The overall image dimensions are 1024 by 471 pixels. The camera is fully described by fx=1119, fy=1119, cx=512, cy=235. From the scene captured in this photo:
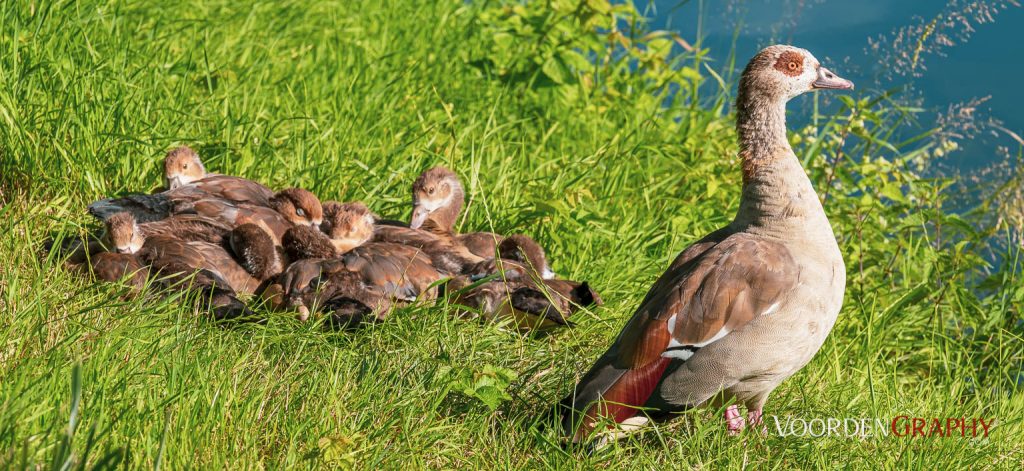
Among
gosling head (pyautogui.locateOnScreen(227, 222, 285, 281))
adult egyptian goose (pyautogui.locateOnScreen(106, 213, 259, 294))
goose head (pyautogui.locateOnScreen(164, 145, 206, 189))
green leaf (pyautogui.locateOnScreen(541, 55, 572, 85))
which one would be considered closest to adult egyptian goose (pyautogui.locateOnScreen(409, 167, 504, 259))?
gosling head (pyautogui.locateOnScreen(227, 222, 285, 281))

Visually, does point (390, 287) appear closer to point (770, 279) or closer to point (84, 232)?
point (84, 232)

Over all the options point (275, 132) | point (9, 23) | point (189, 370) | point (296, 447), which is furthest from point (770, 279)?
point (9, 23)

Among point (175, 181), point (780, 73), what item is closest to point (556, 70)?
point (175, 181)

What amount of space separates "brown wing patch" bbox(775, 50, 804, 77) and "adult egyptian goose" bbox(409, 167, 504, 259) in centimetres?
211

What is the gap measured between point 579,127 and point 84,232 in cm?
393

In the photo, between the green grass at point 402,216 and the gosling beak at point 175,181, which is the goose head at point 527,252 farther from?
the gosling beak at point 175,181

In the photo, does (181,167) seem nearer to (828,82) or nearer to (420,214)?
(420,214)

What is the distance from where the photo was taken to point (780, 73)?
4.86 metres

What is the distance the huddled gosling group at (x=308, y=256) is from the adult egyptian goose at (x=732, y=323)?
3.21 ft

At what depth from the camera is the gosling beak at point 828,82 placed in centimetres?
502

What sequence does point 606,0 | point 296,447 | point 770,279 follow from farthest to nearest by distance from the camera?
1. point 606,0
2. point 770,279
3. point 296,447

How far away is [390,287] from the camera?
5.60m

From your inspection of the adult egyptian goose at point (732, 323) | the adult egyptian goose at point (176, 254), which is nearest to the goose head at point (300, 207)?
the adult egyptian goose at point (176, 254)

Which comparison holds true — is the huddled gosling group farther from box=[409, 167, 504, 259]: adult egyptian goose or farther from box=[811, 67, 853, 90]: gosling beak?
box=[811, 67, 853, 90]: gosling beak
